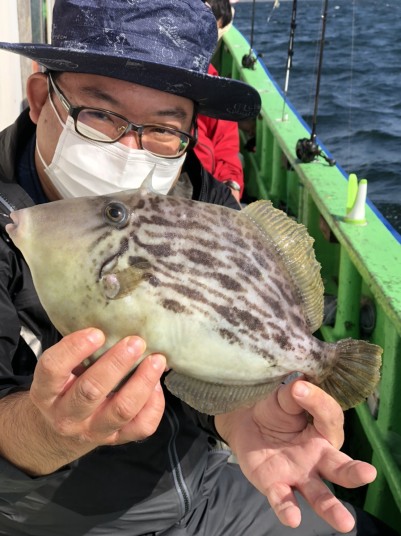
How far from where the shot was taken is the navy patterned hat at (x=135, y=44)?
2051 mm

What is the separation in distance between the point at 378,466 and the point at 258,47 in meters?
19.2

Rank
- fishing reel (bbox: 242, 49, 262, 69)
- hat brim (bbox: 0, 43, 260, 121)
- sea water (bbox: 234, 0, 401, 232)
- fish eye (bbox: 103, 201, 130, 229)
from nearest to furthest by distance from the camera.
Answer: fish eye (bbox: 103, 201, 130, 229)
hat brim (bbox: 0, 43, 260, 121)
fishing reel (bbox: 242, 49, 262, 69)
sea water (bbox: 234, 0, 401, 232)

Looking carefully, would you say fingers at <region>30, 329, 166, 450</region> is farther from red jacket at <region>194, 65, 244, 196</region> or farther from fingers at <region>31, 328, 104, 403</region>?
red jacket at <region>194, 65, 244, 196</region>

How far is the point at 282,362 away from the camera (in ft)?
5.62

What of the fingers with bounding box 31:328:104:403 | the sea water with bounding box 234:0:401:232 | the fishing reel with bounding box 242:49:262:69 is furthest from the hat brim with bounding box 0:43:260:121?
the fishing reel with bounding box 242:49:262:69

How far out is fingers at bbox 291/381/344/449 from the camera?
1761 mm

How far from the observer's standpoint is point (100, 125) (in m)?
2.15

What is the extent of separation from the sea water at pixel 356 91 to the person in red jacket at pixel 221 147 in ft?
3.09

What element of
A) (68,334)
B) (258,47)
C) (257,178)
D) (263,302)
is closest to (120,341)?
(68,334)

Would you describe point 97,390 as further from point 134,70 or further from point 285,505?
point 134,70

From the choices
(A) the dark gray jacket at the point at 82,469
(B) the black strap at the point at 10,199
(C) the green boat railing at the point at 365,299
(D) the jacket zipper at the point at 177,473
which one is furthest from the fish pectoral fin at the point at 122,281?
(C) the green boat railing at the point at 365,299

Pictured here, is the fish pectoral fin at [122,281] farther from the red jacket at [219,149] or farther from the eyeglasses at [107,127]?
the red jacket at [219,149]

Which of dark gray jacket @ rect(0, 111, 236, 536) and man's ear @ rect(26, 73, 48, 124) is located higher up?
man's ear @ rect(26, 73, 48, 124)

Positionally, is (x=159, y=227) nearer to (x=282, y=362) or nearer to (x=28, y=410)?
(x=282, y=362)
